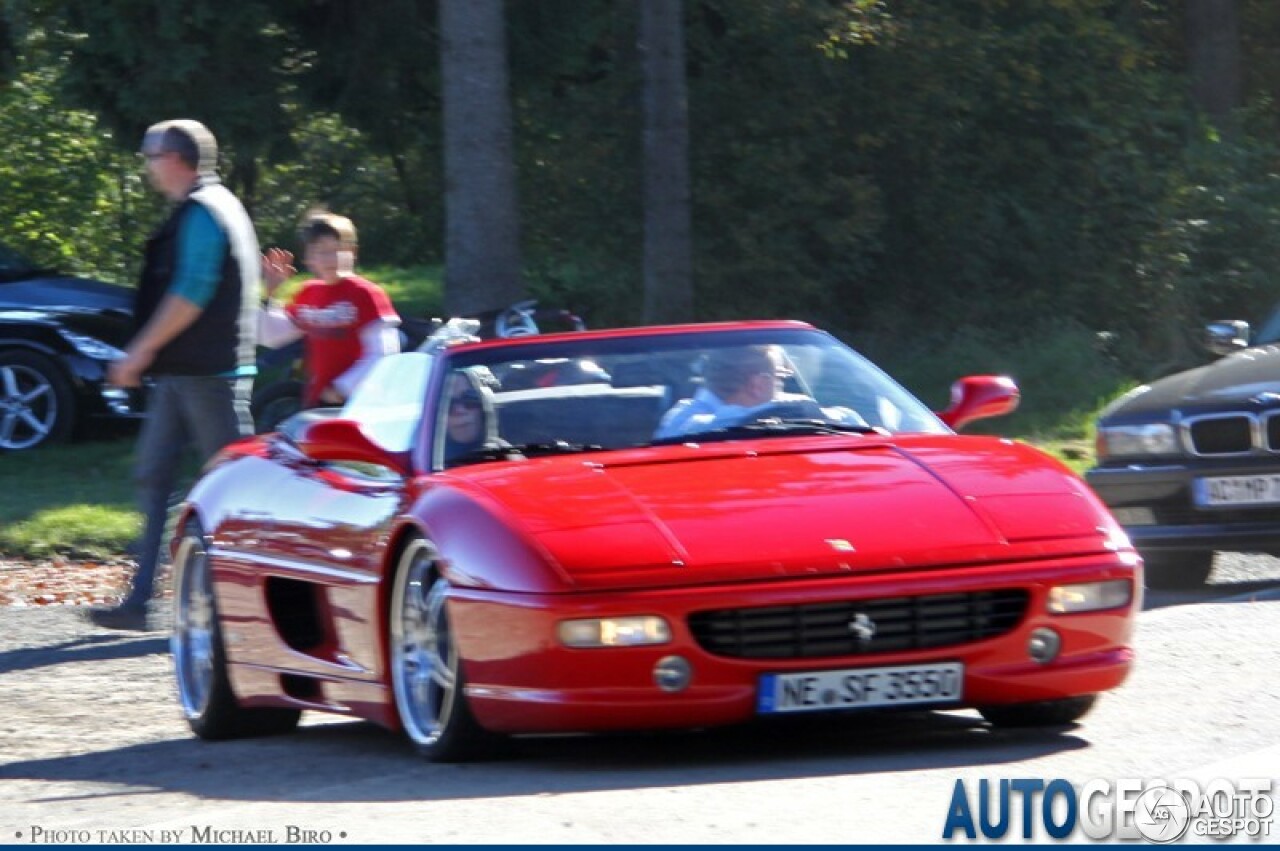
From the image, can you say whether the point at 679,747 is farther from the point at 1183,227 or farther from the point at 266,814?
the point at 1183,227

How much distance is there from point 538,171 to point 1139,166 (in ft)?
20.6

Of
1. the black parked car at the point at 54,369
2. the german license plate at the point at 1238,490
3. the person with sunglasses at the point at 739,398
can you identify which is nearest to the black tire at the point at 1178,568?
the german license plate at the point at 1238,490

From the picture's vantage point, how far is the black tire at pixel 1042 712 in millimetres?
7004

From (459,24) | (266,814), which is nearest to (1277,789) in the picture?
(266,814)

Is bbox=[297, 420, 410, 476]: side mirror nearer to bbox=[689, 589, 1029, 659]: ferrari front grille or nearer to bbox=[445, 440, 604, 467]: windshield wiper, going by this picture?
bbox=[445, 440, 604, 467]: windshield wiper

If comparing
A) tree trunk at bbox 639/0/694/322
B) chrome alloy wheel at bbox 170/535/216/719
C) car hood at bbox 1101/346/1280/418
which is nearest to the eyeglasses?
chrome alloy wheel at bbox 170/535/216/719

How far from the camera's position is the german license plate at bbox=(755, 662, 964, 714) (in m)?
6.40

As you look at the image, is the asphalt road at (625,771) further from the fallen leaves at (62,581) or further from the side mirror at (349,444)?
the fallen leaves at (62,581)

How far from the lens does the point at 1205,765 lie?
6230 millimetres

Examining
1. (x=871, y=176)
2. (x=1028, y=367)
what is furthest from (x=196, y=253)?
(x=871, y=176)

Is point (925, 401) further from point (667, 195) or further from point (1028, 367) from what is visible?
point (667, 195)

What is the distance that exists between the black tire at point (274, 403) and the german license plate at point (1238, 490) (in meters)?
7.51

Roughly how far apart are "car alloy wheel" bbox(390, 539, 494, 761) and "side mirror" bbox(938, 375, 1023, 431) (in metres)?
1.99

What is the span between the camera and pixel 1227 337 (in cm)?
1218
